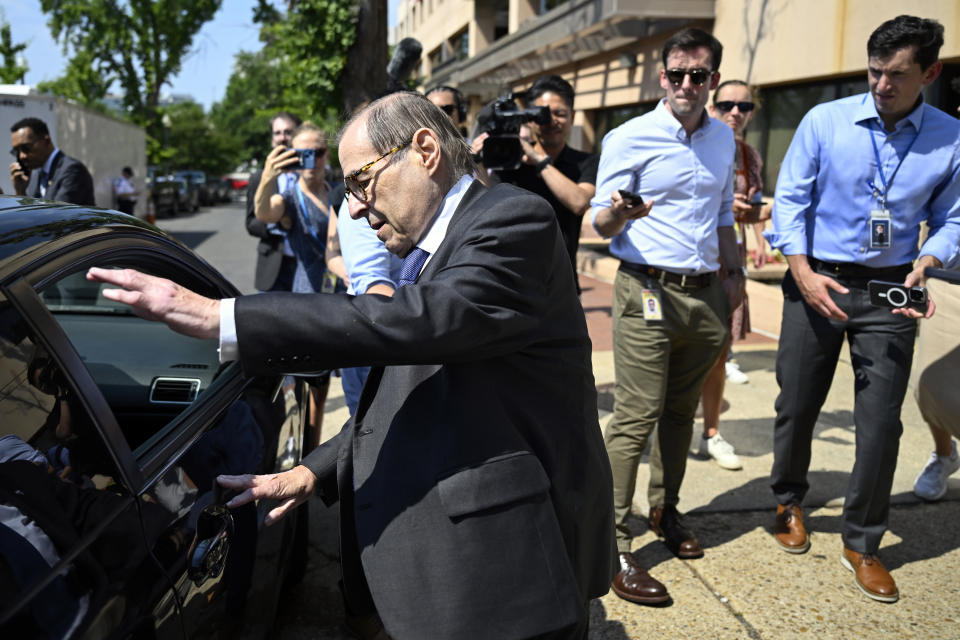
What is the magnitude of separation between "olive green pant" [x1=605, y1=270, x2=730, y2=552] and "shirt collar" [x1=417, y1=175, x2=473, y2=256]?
6.03ft

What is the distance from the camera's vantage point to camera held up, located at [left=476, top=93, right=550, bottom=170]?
12.5ft

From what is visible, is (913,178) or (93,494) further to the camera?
(913,178)

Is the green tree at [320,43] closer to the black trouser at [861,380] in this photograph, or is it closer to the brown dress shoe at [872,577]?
the black trouser at [861,380]

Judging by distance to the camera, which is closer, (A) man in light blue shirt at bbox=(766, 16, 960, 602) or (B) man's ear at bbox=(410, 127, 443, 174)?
(B) man's ear at bbox=(410, 127, 443, 174)

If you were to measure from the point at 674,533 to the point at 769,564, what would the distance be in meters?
0.42

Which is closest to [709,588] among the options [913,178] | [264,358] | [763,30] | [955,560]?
[955,560]

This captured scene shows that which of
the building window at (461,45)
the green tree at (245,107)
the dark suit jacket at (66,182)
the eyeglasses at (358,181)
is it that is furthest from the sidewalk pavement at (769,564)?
the green tree at (245,107)

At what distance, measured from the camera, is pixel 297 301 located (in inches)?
57.8

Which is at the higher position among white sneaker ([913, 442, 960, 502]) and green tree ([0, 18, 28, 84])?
green tree ([0, 18, 28, 84])

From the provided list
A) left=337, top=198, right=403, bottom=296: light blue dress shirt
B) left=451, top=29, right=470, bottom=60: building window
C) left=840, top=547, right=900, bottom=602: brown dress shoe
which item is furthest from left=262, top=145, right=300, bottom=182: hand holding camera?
left=451, top=29, right=470, bottom=60: building window

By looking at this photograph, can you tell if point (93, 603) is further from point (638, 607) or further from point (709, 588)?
point (709, 588)

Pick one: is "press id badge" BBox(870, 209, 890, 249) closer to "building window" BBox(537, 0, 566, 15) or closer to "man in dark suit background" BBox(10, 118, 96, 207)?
"man in dark suit background" BBox(10, 118, 96, 207)

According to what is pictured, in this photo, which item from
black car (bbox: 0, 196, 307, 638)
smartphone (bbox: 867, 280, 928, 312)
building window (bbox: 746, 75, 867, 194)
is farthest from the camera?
building window (bbox: 746, 75, 867, 194)

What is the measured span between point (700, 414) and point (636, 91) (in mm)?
10799
